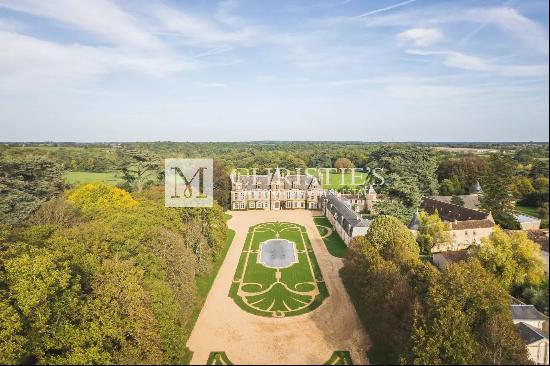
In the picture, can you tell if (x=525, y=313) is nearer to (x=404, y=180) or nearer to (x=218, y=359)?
(x=218, y=359)

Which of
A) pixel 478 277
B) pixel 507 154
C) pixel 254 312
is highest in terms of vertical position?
pixel 507 154

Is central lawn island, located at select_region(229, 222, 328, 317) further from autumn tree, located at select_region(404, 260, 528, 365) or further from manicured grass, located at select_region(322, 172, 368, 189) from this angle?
manicured grass, located at select_region(322, 172, 368, 189)

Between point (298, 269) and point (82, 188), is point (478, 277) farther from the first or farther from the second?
point (82, 188)

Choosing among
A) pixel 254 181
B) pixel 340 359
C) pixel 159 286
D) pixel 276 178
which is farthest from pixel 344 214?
pixel 159 286

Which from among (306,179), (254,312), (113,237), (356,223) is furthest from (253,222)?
(113,237)

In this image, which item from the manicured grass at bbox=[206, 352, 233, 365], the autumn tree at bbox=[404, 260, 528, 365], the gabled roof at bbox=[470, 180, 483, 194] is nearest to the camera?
the autumn tree at bbox=[404, 260, 528, 365]

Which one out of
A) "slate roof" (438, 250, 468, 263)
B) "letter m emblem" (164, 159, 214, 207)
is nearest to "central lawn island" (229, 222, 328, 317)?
"slate roof" (438, 250, 468, 263)
